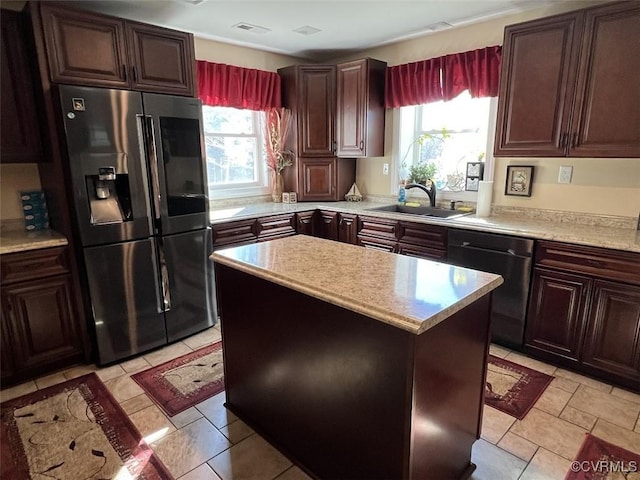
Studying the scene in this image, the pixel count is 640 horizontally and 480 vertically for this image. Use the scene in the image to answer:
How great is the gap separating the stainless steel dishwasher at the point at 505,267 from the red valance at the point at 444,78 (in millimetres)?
1239

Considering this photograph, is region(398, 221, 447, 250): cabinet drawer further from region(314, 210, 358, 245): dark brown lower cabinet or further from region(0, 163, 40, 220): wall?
region(0, 163, 40, 220): wall

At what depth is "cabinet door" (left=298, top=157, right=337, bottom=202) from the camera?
402 centimetres

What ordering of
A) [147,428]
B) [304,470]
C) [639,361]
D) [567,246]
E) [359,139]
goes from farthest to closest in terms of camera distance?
[359,139]
[567,246]
[639,361]
[147,428]
[304,470]

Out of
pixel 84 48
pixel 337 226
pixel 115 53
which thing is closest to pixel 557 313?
pixel 337 226

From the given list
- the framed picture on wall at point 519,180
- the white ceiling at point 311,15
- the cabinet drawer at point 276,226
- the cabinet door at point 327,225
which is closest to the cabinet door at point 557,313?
the framed picture on wall at point 519,180

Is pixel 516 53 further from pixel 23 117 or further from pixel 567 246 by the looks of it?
pixel 23 117

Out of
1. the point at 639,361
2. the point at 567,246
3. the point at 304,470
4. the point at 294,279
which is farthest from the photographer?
the point at 567,246

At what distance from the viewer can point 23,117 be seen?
2.36 metres

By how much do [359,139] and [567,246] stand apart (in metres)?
2.06

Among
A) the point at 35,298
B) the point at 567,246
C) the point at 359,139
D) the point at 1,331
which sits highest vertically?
the point at 359,139

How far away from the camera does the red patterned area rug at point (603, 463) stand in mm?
1702

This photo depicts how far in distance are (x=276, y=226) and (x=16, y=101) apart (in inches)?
78.9

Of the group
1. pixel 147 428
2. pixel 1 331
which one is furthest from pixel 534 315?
pixel 1 331

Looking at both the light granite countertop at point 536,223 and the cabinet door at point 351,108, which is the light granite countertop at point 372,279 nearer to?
the light granite countertop at point 536,223
